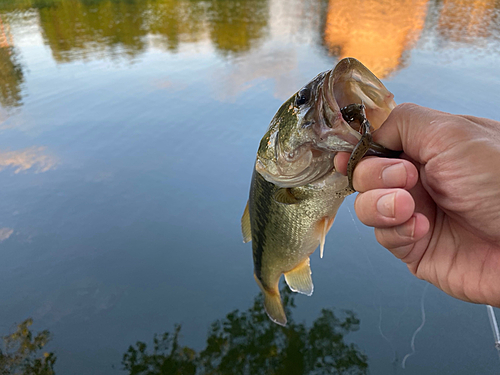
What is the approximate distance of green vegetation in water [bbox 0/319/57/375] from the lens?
2748mm

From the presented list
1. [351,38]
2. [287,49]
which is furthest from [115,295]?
[351,38]

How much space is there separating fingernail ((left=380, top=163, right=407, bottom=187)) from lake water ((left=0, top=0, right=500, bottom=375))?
213cm

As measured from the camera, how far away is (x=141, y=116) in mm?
6566

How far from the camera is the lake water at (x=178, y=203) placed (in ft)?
9.70

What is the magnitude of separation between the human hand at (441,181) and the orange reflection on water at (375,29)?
7081 mm

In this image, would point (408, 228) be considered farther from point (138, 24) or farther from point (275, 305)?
point (138, 24)

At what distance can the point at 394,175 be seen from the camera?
3.98ft

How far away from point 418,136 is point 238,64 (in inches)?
340

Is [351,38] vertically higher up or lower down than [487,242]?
lower down

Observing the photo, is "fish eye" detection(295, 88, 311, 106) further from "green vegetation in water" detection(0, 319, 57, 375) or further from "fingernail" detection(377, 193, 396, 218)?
"green vegetation in water" detection(0, 319, 57, 375)

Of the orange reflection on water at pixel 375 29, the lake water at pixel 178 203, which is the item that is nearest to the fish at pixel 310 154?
the lake water at pixel 178 203

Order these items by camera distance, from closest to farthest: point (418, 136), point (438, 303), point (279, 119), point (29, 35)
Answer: point (418, 136)
point (279, 119)
point (438, 303)
point (29, 35)

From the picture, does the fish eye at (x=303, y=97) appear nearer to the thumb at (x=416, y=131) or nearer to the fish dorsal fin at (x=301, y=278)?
the thumb at (x=416, y=131)

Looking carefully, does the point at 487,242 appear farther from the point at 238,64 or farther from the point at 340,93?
the point at 238,64
